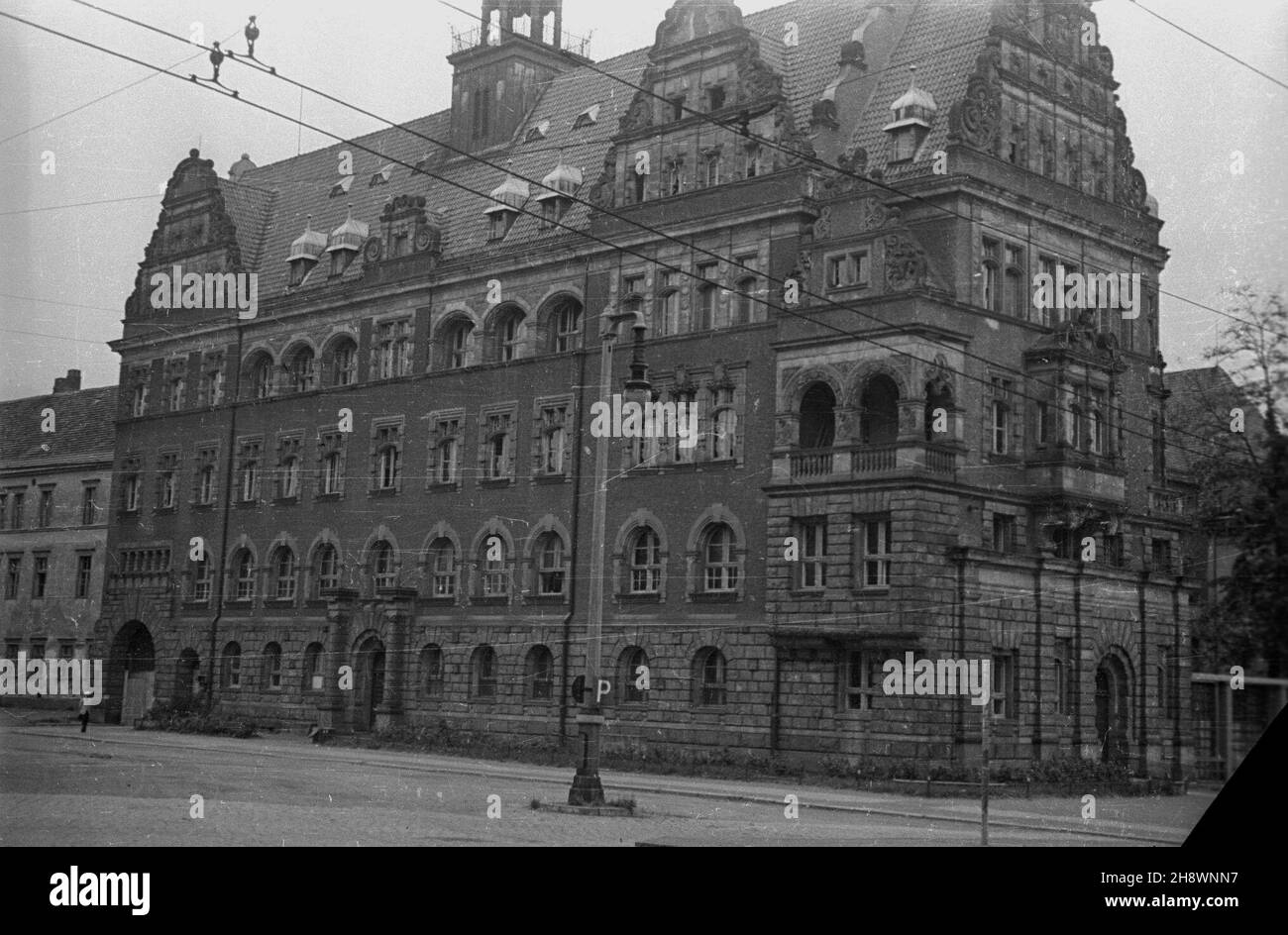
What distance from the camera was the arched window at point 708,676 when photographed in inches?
1655

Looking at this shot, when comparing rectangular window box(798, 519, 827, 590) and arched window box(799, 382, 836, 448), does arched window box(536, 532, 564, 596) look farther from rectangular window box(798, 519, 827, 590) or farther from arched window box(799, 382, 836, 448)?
rectangular window box(798, 519, 827, 590)

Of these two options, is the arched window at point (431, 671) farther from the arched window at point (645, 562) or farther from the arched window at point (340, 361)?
the arched window at point (340, 361)

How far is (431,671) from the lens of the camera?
50688mm

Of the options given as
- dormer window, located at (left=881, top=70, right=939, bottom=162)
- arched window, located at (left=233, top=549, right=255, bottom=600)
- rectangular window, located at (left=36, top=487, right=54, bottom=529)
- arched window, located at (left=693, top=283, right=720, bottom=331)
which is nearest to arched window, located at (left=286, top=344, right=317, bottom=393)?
arched window, located at (left=233, top=549, right=255, bottom=600)

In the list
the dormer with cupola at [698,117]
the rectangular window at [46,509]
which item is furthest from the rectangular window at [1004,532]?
the rectangular window at [46,509]

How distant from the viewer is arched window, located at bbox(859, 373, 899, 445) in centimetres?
4044

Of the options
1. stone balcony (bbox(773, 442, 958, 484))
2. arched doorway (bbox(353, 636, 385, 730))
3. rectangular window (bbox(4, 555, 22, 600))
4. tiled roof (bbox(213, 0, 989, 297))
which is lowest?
arched doorway (bbox(353, 636, 385, 730))

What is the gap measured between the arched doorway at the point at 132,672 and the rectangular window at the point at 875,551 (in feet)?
104

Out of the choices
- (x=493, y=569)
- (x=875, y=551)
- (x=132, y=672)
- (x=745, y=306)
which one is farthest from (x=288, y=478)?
(x=875, y=551)

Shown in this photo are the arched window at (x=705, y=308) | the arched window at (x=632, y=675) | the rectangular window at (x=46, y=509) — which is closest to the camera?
the arched window at (x=632, y=675)

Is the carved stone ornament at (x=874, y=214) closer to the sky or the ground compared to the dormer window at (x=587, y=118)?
closer to the ground

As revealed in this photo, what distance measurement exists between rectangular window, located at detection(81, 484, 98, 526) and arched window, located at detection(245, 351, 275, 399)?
766 cm

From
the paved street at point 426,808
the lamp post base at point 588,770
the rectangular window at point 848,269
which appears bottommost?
the paved street at point 426,808

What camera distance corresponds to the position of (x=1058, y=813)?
99.0 ft
